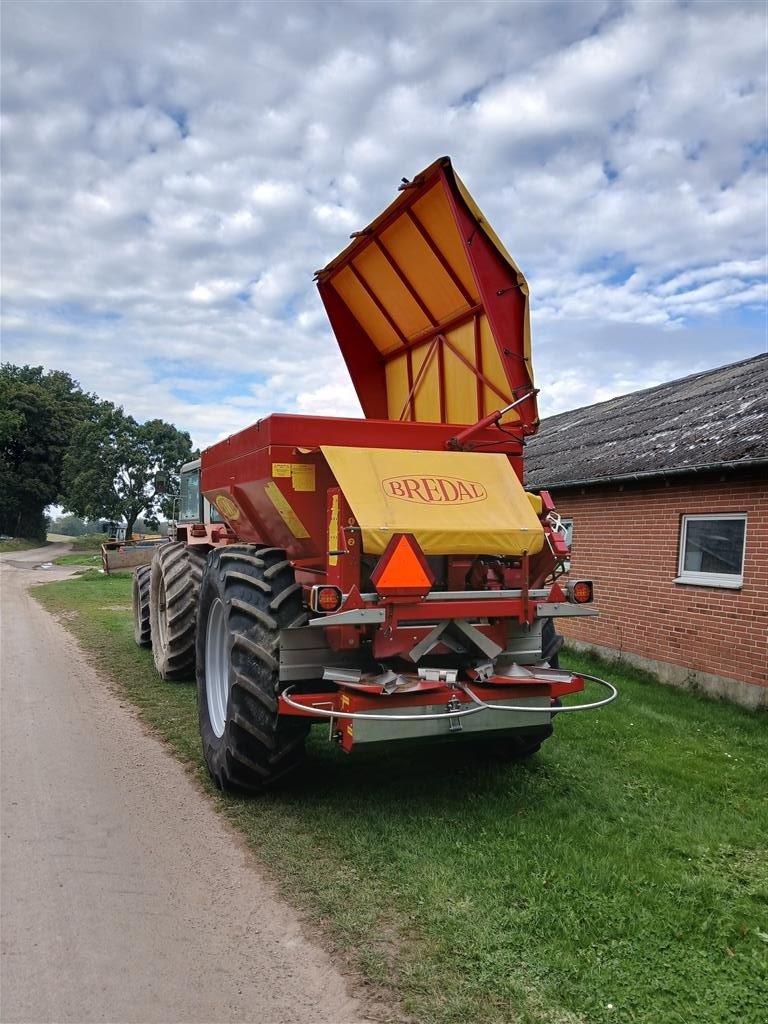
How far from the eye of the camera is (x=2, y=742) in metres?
5.79

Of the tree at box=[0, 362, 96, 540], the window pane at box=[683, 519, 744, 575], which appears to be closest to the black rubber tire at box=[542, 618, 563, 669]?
the window pane at box=[683, 519, 744, 575]

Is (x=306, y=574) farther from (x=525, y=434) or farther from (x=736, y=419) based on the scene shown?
(x=736, y=419)

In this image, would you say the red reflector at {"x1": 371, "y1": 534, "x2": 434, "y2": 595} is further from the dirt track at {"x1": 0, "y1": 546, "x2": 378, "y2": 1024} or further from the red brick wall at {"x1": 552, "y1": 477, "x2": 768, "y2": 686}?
the red brick wall at {"x1": 552, "y1": 477, "x2": 768, "y2": 686}

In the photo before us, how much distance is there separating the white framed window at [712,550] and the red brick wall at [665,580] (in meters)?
0.08

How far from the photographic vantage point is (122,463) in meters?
38.6

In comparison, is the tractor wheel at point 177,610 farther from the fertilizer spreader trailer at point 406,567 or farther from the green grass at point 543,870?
the fertilizer spreader trailer at point 406,567

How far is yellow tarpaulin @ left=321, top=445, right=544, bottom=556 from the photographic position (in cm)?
413

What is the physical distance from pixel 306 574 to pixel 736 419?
591cm

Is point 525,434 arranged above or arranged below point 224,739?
above

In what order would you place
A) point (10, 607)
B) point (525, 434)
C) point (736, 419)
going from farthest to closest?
point (10, 607) < point (736, 419) < point (525, 434)

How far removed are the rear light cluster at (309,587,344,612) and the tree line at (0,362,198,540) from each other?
29.1 metres

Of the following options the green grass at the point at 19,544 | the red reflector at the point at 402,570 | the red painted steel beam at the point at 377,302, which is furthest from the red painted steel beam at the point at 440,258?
the green grass at the point at 19,544

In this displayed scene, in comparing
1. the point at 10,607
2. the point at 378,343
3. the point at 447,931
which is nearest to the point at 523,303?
the point at 378,343

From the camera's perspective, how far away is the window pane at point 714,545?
299 inches
